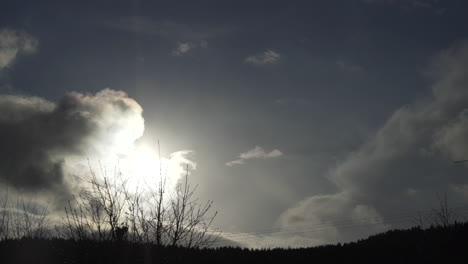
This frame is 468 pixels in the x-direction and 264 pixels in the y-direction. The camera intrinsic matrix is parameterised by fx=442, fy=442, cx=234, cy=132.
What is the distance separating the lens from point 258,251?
19.0 meters

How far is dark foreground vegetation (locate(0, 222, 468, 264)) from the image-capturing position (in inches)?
584

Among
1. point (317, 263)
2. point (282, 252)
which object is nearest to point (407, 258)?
point (317, 263)

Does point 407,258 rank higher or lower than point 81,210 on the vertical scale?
lower

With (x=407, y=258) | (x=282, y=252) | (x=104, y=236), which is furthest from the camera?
(x=282, y=252)

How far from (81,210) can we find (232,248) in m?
6.88

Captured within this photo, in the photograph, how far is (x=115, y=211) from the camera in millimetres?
17141

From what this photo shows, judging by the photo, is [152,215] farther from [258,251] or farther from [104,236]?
[258,251]

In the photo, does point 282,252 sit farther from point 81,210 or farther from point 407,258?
point 81,210

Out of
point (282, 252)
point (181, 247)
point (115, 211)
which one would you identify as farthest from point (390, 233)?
point (115, 211)

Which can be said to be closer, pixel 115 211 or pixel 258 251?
pixel 115 211

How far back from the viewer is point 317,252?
17.6m

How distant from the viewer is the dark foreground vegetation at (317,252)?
14836mm

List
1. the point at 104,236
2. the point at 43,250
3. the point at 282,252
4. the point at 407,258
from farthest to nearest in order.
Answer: the point at 43,250 < the point at 282,252 < the point at 104,236 < the point at 407,258

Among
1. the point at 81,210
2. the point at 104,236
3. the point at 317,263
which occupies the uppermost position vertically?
the point at 81,210
